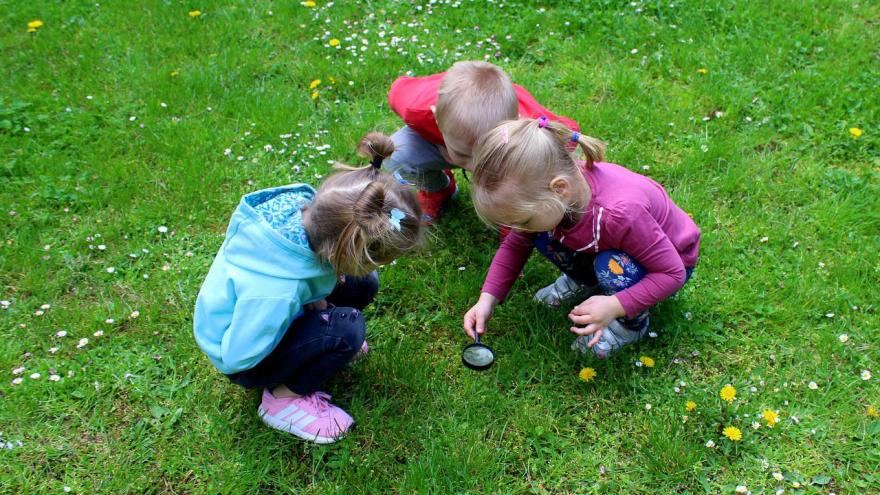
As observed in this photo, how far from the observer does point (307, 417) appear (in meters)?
2.46

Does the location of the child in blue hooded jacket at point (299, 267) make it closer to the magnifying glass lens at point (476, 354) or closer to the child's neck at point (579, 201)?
the magnifying glass lens at point (476, 354)

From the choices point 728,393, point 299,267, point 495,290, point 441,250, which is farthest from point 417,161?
point 728,393

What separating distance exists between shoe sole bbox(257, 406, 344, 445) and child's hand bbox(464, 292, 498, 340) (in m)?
0.60

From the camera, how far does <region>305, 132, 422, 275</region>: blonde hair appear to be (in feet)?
6.63

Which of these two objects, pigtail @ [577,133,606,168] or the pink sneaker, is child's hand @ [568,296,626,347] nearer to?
pigtail @ [577,133,606,168]

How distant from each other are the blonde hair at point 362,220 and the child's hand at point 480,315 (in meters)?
0.57

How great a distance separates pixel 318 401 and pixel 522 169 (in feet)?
3.64

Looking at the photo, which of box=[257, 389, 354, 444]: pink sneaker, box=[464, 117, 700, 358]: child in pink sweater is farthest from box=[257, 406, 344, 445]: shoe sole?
box=[464, 117, 700, 358]: child in pink sweater

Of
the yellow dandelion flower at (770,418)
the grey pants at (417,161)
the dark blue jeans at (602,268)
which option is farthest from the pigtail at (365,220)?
the yellow dandelion flower at (770,418)

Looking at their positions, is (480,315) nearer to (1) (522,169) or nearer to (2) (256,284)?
(1) (522,169)

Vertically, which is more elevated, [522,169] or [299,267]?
[522,169]

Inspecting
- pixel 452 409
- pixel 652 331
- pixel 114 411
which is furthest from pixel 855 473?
pixel 114 411

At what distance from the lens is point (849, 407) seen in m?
2.41

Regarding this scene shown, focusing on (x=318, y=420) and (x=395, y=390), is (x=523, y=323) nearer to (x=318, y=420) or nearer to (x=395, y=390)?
(x=395, y=390)
